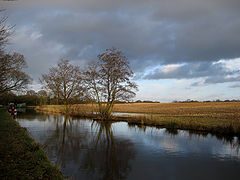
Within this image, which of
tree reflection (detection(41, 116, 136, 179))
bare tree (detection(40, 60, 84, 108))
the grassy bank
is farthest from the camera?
bare tree (detection(40, 60, 84, 108))

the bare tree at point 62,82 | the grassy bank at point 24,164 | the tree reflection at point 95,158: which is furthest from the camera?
the bare tree at point 62,82

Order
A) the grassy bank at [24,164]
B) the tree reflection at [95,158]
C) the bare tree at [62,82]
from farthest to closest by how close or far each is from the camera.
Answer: the bare tree at [62,82] < the tree reflection at [95,158] < the grassy bank at [24,164]

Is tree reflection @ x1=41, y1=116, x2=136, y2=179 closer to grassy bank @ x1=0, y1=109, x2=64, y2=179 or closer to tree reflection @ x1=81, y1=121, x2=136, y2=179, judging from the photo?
tree reflection @ x1=81, y1=121, x2=136, y2=179

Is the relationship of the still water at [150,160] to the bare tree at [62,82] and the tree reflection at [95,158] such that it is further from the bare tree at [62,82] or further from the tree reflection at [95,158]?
the bare tree at [62,82]

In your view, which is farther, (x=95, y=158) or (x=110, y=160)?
(x=95, y=158)

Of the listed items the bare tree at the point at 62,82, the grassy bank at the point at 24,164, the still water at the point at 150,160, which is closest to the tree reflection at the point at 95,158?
the still water at the point at 150,160

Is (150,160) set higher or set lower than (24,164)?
lower

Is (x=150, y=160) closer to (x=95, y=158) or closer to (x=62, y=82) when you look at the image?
(x=95, y=158)

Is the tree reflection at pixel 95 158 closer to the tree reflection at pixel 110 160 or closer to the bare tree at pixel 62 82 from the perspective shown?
the tree reflection at pixel 110 160

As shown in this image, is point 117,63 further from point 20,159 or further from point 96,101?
point 20,159

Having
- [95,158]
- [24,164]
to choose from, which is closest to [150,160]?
[95,158]

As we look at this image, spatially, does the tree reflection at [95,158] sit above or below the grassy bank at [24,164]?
below

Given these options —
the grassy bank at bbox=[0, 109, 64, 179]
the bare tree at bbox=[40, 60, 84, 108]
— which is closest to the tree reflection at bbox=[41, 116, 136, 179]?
the grassy bank at bbox=[0, 109, 64, 179]

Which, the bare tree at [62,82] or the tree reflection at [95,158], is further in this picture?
the bare tree at [62,82]
